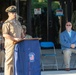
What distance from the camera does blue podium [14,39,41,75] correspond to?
6438 mm

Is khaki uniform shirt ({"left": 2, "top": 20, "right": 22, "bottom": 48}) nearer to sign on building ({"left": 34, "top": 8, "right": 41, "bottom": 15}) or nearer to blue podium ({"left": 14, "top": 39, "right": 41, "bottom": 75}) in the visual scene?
blue podium ({"left": 14, "top": 39, "right": 41, "bottom": 75})

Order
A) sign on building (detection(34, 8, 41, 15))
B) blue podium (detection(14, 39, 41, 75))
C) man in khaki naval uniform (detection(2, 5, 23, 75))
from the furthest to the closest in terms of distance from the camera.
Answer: sign on building (detection(34, 8, 41, 15)), man in khaki naval uniform (detection(2, 5, 23, 75)), blue podium (detection(14, 39, 41, 75))

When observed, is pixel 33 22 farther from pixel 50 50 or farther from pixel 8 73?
pixel 8 73

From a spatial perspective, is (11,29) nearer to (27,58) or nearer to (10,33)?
(10,33)

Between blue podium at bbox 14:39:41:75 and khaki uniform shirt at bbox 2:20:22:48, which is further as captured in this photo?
khaki uniform shirt at bbox 2:20:22:48

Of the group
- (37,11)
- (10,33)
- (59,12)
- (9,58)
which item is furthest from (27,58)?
(59,12)

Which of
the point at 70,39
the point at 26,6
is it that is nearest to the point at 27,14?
the point at 26,6

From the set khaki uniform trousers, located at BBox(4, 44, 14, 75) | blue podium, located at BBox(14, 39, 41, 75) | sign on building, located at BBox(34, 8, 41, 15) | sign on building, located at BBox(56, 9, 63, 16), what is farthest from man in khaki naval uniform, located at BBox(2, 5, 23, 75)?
sign on building, located at BBox(56, 9, 63, 16)

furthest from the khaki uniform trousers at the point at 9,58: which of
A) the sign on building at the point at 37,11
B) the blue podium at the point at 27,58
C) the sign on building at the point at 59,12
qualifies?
the sign on building at the point at 59,12

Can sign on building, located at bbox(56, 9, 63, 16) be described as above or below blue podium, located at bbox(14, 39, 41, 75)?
above

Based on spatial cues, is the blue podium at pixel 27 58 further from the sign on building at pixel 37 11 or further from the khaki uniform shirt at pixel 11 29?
the sign on building at pixel 37 11

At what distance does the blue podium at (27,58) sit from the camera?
6.44 m

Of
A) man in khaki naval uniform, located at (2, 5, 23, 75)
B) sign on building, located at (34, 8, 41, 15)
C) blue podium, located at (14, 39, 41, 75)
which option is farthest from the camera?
sign on building, located at (34, 8, 41, 15)

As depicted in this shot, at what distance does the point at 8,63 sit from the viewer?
6.74m
